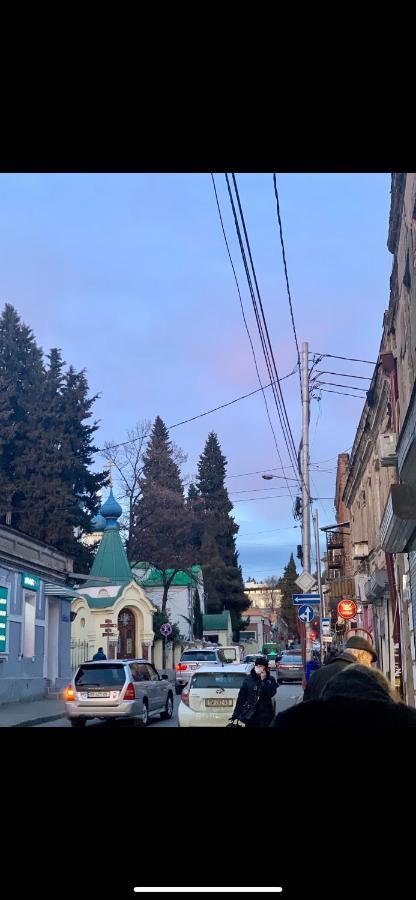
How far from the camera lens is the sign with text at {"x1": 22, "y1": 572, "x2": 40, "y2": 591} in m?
22.1

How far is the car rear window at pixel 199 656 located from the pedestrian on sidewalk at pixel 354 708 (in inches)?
998

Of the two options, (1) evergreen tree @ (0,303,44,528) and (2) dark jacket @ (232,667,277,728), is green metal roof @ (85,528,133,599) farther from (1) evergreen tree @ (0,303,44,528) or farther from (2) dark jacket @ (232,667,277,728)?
(2) dark jacket @ (232,667,277,728)

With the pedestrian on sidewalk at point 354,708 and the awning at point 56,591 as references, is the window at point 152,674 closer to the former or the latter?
the awning at point 56,591

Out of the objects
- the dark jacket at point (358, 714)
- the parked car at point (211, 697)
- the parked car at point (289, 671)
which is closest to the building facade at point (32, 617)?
the parked car at point (211, 697)

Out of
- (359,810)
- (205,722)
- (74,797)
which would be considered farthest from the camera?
(205,722)

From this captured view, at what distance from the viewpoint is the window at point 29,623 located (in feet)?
74.0

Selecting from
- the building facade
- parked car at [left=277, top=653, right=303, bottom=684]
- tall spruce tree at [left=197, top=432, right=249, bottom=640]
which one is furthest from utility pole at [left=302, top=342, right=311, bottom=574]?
tall spruce tree at [left=197, top=432, right=249, bottom=640]

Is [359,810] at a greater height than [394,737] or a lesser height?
lesser

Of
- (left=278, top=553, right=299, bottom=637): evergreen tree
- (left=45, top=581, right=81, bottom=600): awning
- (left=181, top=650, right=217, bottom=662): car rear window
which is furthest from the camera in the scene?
(left=278, top=553, right=299, bottom=637): evergreen tree

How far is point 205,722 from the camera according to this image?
42.5ft

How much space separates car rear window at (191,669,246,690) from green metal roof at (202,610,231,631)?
45.9m

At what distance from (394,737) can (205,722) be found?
10515mm
